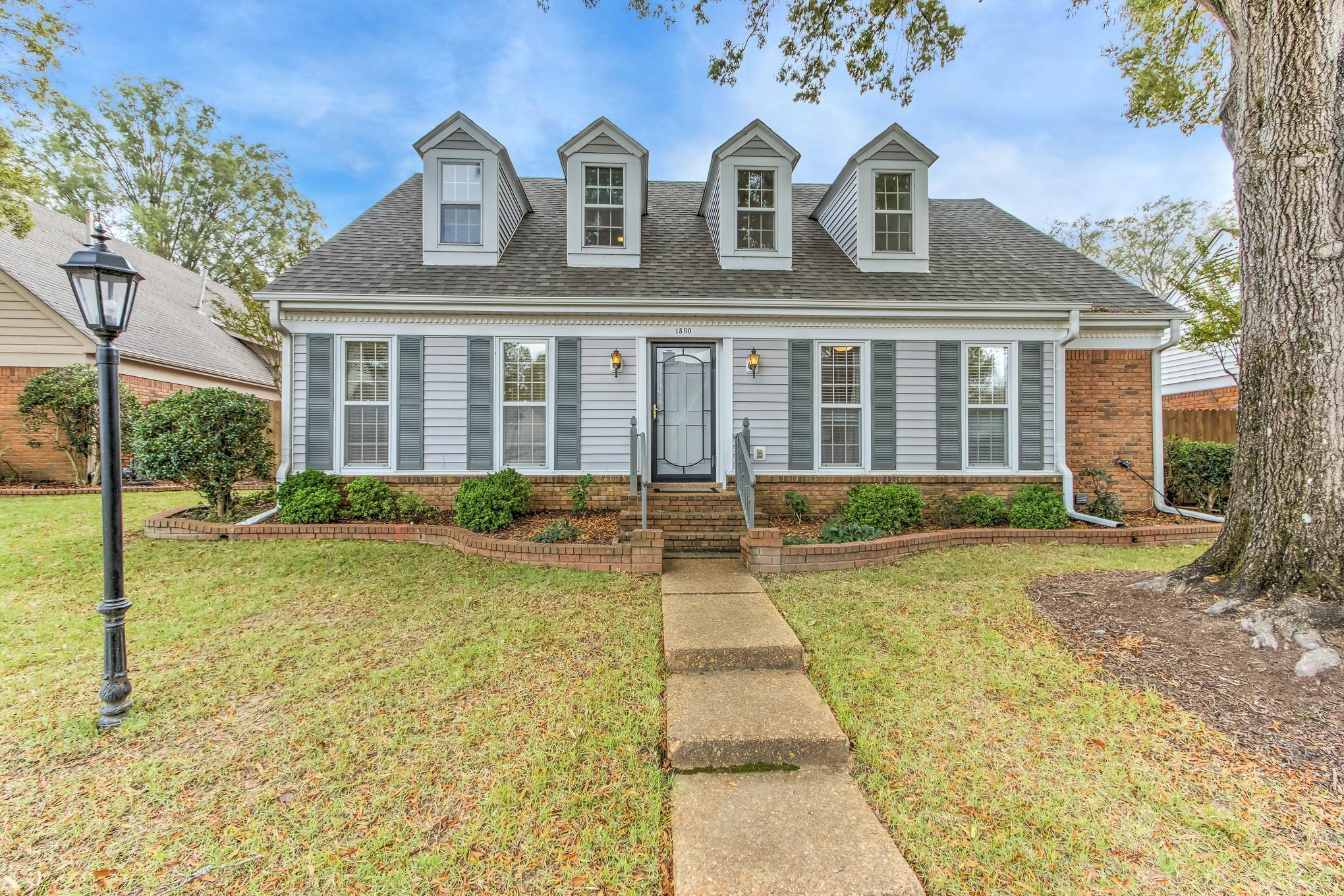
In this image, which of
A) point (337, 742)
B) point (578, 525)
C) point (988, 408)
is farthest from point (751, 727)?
point (988, 408)

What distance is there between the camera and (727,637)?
12.0 feet

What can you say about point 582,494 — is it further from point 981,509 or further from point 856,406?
point 981,509

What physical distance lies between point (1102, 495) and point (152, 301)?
21.3m

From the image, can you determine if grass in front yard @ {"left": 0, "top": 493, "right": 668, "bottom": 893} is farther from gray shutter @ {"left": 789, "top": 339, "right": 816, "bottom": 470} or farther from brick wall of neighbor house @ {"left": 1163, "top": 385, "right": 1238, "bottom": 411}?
brick wall of neighbor house @ {"left": 1163, "top": 385, "right": 1238, "bottom": 411}

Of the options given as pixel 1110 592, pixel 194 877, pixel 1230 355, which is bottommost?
pixel 194 877

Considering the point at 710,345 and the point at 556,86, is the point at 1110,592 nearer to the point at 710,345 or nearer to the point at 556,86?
the point at 710,345

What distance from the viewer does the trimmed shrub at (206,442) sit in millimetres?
6234

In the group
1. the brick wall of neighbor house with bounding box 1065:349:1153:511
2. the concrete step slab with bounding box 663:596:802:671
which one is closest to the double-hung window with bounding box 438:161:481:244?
the concrete step slab with bounding box 663:596:802:671

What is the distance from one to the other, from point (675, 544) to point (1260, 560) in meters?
4.86

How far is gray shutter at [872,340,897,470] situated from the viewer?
24.6ft

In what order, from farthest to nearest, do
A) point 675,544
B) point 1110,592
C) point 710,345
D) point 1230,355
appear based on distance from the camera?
point 1230,355, point 710,345, point 675,544, point 1110,592

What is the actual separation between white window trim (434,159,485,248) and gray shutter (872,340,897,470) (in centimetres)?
620

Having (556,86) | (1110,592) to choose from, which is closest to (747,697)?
(1110,592)

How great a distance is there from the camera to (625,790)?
2.28 m
